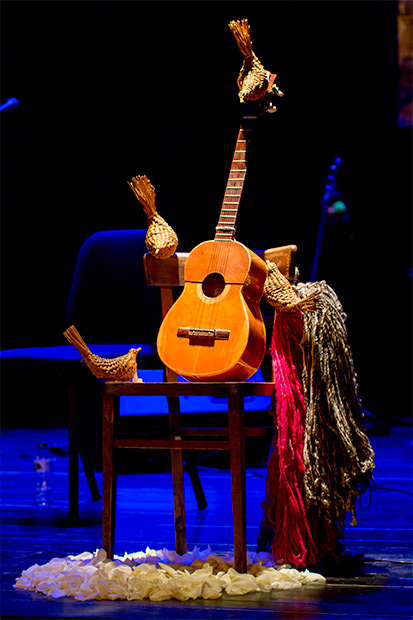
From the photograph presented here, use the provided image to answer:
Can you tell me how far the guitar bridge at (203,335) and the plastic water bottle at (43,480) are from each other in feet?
3.81

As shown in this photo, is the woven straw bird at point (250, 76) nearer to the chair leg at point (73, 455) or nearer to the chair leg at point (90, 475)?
the chair leg at point (73, 455)

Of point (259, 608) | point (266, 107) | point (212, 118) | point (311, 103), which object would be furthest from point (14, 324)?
point (259, 608)

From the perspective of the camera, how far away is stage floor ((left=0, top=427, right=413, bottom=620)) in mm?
1485

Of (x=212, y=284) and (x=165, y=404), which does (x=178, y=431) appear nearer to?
(x=212, y=284)

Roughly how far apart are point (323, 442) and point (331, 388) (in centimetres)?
13

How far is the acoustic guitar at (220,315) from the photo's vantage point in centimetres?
172

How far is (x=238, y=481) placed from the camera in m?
1.69

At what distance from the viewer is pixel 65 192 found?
436 cm

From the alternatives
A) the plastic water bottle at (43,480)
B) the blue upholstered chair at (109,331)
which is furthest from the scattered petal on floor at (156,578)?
the plastic water bottle at (43,480)

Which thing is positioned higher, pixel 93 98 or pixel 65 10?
pixel 65 10

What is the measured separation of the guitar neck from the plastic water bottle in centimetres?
131

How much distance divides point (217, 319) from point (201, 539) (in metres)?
0.71

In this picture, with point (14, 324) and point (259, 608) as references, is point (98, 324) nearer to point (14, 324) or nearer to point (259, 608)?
point (259, 608)

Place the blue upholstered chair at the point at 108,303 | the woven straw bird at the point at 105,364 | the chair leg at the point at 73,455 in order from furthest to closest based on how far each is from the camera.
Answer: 1. the blue upholstered chair at the point at 108,303
2. the chair leg at the point at 73,455
3. the woven straw bird at the point at 105,364
